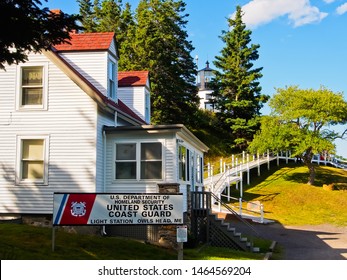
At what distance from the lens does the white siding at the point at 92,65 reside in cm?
1806

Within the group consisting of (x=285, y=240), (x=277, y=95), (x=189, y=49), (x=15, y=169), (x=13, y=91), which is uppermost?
(x=189, y=49)

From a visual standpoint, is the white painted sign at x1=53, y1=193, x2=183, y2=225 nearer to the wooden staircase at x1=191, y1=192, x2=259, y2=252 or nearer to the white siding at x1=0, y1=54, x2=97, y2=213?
the white siding at x1=0, y1=54, x2=97, y2=213

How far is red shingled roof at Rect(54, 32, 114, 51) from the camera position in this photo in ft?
59.0

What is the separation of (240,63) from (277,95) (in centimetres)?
1362

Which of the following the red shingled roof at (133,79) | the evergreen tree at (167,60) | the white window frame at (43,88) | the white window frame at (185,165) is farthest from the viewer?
the evergreen tree at (167,60)

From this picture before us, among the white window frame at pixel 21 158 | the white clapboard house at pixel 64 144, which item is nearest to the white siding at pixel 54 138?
the white clapboard house at pixel 64 144

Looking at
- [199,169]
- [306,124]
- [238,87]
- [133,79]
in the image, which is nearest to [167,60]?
[238,87]

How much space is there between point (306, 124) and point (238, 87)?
1437 centimetres

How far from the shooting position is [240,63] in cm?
5344

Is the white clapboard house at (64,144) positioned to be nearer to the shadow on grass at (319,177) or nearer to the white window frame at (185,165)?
the white window frame at (185,165)

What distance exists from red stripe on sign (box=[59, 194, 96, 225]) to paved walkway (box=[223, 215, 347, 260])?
7.34m

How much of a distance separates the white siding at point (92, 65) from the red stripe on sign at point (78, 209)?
708 centimetres
